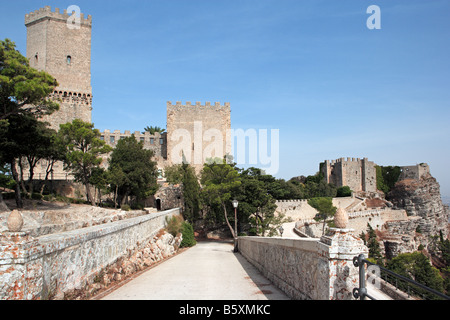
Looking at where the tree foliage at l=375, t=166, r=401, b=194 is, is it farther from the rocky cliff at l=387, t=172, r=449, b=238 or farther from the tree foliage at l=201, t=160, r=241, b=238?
the tree foliage at l=201, t=160, r=241, b=238

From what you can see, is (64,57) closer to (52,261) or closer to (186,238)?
(186,238)

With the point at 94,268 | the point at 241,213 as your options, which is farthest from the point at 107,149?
the point at 94,268

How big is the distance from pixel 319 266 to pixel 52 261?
410cm

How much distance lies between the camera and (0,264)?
440cm

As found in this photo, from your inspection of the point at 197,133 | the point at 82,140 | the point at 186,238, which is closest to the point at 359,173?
the point at 197,133

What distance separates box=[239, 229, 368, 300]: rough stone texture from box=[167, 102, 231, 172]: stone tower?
41.8 m

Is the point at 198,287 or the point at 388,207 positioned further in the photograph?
the point at 388,207

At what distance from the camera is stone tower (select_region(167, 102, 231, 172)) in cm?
4956

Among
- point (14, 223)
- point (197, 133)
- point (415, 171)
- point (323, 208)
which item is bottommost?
point (323, 208)

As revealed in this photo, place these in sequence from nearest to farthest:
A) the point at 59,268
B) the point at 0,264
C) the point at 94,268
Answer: the point at 0,264 → the point at 59,268 → the point at 94,268

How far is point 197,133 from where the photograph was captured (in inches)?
1965
